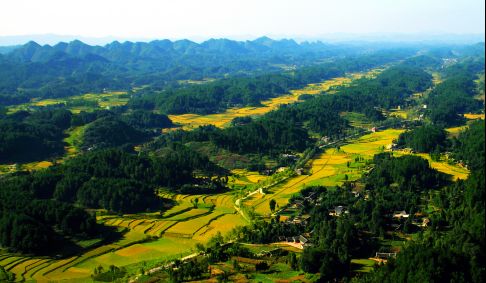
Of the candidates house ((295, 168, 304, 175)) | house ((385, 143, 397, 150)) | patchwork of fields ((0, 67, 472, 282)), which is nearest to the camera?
patchwork of fields ((0, 67, 472, 282))

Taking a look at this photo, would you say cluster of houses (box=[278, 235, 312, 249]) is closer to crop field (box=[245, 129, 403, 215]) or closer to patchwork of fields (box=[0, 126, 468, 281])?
patchwork of fields (box=[0, 126, 468, 281])

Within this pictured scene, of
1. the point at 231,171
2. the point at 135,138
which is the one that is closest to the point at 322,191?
the point at 231,171

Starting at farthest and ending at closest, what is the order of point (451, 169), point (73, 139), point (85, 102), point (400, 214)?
point (85, 102) < point (73, 139) < point (451, 169) < point (400, 214)

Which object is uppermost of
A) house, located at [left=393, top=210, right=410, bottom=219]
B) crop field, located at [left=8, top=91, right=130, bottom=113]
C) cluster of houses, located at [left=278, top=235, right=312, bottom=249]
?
crop field, located at [left=8, top=91, right=130, bottom=113]

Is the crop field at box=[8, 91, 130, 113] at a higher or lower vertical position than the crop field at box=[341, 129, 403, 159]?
higher

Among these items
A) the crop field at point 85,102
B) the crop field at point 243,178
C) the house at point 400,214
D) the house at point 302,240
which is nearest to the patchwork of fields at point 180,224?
the crop field at point 243,178

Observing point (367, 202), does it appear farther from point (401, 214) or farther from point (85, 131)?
point (85, 131)

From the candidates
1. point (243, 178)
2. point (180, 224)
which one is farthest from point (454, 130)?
point (180, 224)

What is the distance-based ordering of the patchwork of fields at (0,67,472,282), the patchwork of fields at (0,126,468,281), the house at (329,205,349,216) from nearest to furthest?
the patchwork of fields at (0,126,468,281) → the patchwork of fields at (0,67,472,282) → the house at (329,205,349,216)

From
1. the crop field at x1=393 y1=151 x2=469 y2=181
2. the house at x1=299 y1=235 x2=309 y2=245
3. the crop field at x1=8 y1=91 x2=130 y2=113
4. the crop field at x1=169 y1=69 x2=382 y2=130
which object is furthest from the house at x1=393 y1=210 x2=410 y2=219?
the crop field at x1=8 y1=91 x2=130 y2=113

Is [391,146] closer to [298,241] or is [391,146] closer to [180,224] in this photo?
[298,241]

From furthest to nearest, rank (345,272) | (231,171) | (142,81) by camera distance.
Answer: (142,81) → (231,171) → (345,272)
